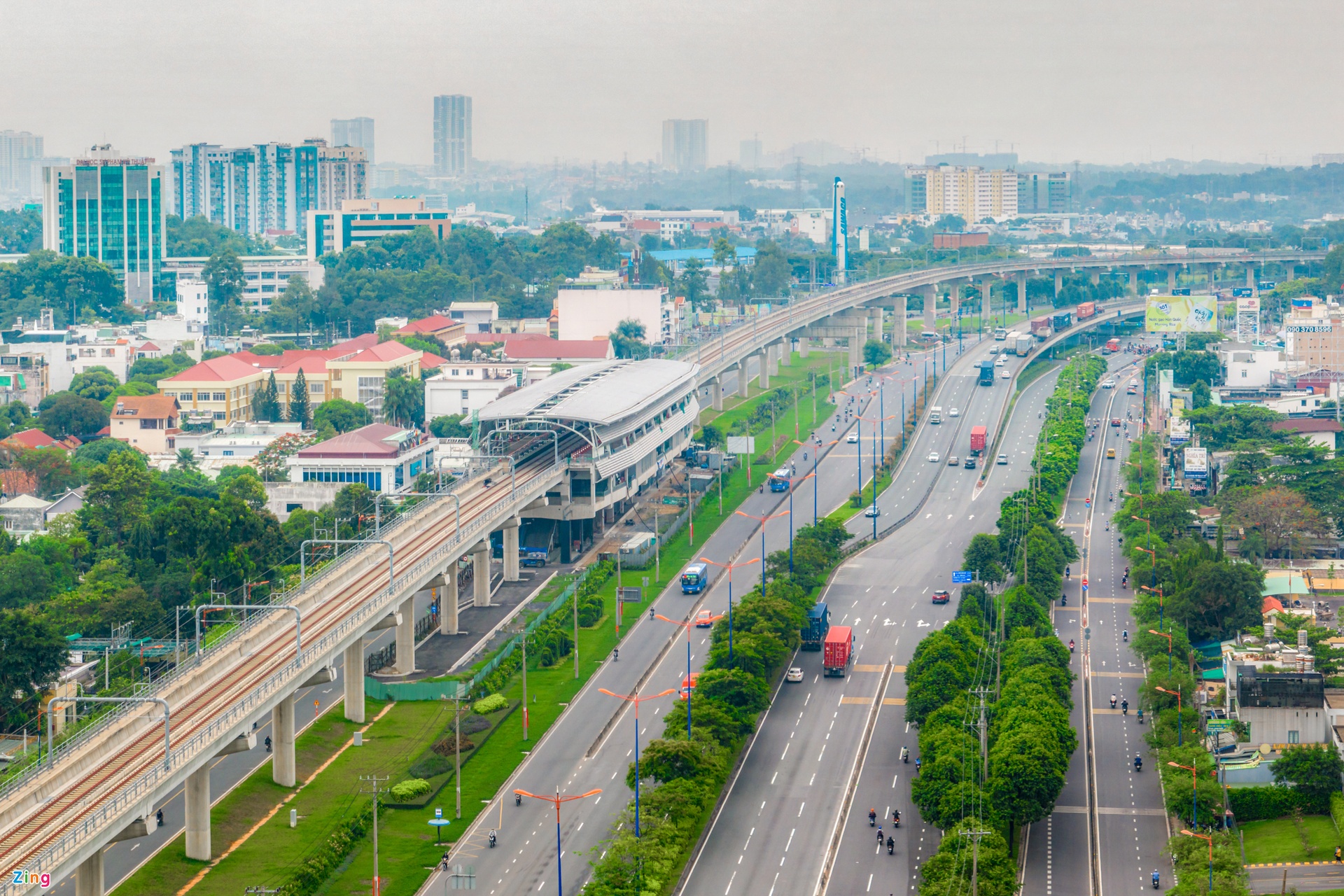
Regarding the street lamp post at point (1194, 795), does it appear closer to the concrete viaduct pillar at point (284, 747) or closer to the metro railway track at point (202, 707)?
the concrete viaduct pillar at point (284, 747)

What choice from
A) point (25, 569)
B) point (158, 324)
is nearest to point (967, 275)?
point (158, 324)

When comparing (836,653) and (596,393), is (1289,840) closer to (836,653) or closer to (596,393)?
(836,653)

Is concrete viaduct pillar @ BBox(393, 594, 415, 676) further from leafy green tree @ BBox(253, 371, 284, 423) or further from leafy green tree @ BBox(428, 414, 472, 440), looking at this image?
leafy green tree @ BBox(253, 371, 284, 423)

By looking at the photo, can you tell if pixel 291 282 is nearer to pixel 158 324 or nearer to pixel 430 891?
pixel 158 324

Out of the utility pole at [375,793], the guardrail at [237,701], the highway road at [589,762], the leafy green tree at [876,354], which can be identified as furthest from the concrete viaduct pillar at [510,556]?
the leafy green tree at [876,354]

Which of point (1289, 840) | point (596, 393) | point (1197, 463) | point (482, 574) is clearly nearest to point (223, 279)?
point (596, 393)

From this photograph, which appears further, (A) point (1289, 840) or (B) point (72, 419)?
(B) point (72, 419)

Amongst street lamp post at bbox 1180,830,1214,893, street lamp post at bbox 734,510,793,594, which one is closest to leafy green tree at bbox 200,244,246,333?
street lamp post at bbox 734,510,793,594
